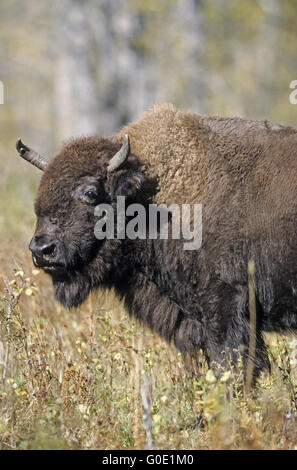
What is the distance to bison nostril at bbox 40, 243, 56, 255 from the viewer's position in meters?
4.61

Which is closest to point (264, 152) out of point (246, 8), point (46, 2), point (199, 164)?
point (199, 164)

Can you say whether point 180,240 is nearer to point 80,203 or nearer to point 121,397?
point 80,203

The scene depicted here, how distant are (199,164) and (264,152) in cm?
45

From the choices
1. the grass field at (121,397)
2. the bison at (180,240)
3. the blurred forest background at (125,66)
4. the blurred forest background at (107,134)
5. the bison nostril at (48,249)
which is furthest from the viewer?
the blurred forest background at (125,66)

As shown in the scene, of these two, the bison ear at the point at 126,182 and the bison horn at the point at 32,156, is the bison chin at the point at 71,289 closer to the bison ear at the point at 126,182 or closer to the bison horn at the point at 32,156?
the bison ear at the point at 126,182

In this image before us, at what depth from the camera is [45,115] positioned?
23641mm

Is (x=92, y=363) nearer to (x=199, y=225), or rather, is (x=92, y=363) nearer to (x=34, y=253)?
(x=34, y=253)

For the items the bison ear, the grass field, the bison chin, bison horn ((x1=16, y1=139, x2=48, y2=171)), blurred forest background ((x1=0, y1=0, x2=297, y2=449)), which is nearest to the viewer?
the grass field

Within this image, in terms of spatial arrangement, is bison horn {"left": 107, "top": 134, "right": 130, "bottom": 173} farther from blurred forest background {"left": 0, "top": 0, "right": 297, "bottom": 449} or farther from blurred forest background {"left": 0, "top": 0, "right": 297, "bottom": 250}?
blurred forest background {"left": 0, "top": 0, "right": 297, "bottom": 250}

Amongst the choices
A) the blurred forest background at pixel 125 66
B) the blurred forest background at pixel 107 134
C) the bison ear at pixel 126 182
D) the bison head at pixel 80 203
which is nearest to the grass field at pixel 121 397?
the blurred forest background at pixel 107 134

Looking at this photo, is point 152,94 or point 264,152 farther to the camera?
point 152,94

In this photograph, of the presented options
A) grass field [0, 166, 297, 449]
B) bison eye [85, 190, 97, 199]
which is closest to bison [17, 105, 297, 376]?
bison eye [85, 190, 97, 199]

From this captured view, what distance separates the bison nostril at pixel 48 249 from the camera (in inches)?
182

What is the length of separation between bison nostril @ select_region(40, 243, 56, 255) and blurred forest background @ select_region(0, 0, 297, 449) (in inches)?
8.4
